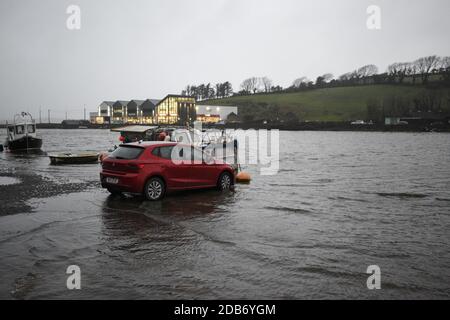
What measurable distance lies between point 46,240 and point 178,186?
15.3 feet

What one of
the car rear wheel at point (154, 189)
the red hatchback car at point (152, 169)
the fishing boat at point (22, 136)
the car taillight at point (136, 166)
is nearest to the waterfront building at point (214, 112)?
the fishing boat at point (22, 136)

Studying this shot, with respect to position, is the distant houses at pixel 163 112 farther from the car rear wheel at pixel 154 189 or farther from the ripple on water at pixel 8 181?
the car rear wheel at pixel 154 189

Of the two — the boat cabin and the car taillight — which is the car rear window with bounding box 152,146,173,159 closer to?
the car taillight

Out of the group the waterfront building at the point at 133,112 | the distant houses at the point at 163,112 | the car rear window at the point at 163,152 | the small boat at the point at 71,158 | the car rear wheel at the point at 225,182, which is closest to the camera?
the car rear window at the point at 163,152

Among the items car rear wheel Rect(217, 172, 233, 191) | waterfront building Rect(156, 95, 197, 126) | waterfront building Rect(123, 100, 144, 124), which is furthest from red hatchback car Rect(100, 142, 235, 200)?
waterfront building Rect(123, 100, 144, 124)

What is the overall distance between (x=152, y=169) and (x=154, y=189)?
633mm

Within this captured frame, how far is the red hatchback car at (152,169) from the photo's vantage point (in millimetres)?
10531

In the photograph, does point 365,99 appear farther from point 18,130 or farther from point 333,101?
point 18,130

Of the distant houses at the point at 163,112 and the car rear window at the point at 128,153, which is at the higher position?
the distant houses at the point at 163,112

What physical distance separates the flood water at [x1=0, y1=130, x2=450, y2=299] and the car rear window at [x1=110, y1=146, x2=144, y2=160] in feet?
4.40

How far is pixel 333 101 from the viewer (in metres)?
144

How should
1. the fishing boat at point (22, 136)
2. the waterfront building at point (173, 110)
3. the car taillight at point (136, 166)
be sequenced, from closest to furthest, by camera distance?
the car taillight at point (136, 166) < the fishing boat at point (22, 136) < the waterfront building at point (173, 110)
